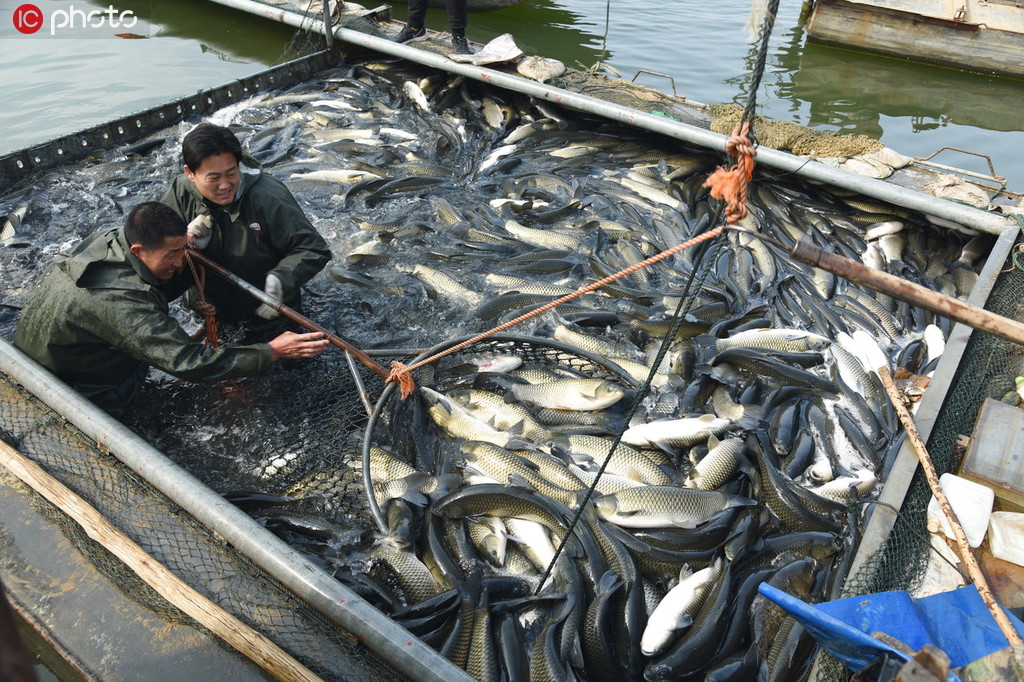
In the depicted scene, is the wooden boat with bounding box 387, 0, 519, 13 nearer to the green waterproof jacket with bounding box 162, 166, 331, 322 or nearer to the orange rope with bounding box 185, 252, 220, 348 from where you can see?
the green waterproof jacket with bounding box 162, 166, 331, 322

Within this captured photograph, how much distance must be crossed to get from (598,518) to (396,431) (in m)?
1.33

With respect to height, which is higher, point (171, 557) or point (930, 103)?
point (930, 103)

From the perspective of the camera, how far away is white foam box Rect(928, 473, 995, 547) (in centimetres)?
325

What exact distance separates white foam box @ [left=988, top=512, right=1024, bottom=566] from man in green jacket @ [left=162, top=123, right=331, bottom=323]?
4.12 metres

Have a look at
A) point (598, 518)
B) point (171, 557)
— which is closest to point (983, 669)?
point (598, 518)

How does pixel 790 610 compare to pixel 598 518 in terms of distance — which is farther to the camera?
pixel 598 518

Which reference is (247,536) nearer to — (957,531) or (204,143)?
(204,143)

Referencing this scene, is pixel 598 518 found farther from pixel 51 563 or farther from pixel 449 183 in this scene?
pixel 449 183

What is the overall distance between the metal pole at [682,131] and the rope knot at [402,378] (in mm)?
4189

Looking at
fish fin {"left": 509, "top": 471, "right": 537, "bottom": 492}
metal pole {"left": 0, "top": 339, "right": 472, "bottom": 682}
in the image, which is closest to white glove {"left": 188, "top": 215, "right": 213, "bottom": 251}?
metal pole {"left": 0, "top": 339, "right": 472, "bottom": 682}

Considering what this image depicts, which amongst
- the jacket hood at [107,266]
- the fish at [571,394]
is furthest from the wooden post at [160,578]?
the fish at [571,394]

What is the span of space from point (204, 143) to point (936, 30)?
13.8 meters

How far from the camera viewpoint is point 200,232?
13.4 ft

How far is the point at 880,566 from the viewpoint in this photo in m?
3.03
